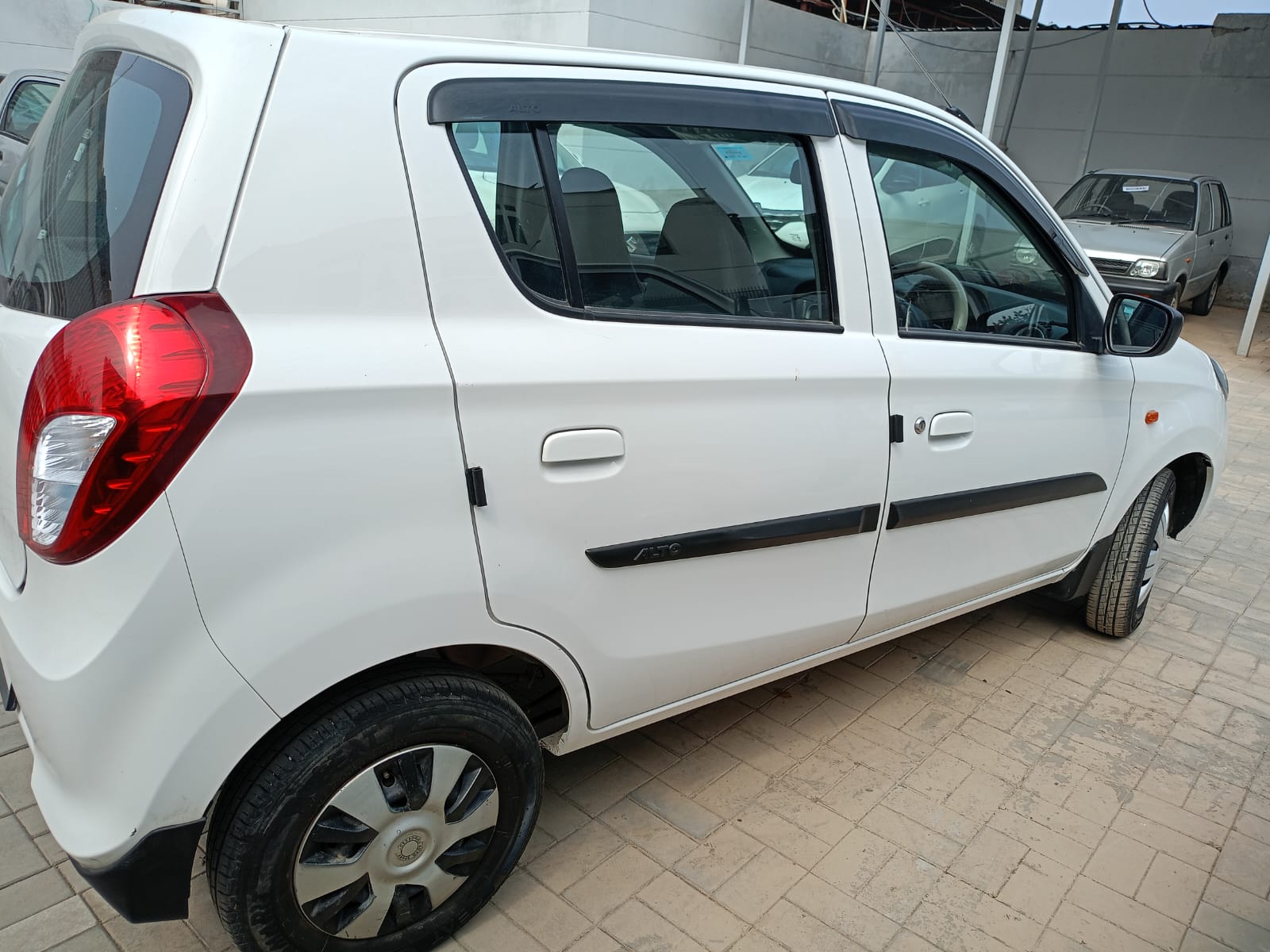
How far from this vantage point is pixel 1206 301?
1173 centimetres

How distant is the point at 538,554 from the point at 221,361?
665 mm

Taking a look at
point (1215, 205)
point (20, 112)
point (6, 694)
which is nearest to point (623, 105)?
point (6, 694)

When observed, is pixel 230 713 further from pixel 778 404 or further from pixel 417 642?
pixel 778 404

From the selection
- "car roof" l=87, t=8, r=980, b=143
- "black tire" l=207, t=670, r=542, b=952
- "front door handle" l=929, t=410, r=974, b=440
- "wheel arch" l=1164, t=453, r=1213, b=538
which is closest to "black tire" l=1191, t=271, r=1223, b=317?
"wheel arch" l=1164, t=453, r=1213, b=538

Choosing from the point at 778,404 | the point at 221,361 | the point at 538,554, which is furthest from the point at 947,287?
the point at 221,361

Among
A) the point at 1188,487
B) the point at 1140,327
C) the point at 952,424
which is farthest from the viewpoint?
the point at 1188,487

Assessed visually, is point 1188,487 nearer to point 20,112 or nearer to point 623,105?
point 623,105

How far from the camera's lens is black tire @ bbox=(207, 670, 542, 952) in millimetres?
1607

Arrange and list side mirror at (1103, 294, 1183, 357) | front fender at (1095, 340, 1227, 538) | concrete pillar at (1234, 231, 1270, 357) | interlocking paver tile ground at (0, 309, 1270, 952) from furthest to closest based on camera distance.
Answer: concrete pillar at (1234, 231, 1270, 357)
front fender at (1095, 340, 1227, 538)
side mirror at (1103, 294, 1183, 357)
interlocking paver tile ground at (0, 309, 1270, 952)

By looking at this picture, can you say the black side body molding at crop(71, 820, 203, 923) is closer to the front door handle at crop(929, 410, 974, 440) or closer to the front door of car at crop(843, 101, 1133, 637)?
the front door of car at crop(843, 101, 1133, 637)

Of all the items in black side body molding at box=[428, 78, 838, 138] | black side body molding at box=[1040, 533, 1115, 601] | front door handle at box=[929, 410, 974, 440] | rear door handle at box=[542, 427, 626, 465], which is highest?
black side body molding at box=[428, 78, 838, 138]

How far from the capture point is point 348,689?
166cm

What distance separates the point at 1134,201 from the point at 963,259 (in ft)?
31.6

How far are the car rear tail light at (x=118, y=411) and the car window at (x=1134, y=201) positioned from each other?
11.1m
